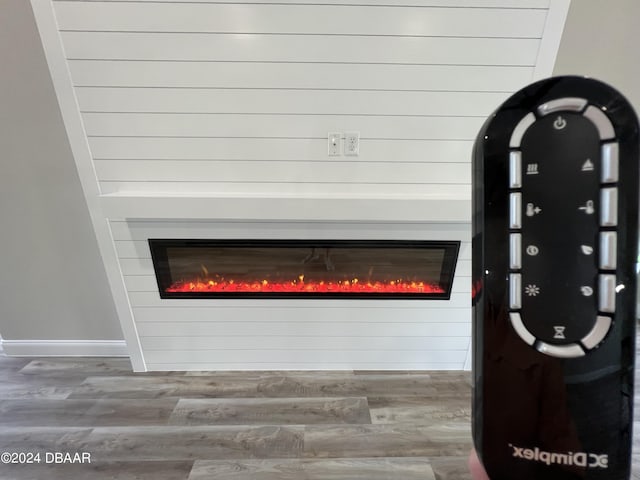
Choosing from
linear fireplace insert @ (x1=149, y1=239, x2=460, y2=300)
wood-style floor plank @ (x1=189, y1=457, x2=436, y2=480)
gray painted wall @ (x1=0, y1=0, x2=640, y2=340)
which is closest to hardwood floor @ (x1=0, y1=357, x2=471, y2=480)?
wood-style floor plank @ (x1=189, y1=457, x2=436, y2=480)

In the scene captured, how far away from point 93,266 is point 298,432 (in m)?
1.27

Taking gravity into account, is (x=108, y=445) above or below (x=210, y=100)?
below

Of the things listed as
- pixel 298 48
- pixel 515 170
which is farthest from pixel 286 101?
pixel 515 170

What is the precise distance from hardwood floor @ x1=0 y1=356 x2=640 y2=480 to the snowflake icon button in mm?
1063

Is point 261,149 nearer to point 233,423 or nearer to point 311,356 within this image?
point 311,356

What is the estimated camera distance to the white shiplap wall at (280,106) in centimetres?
97

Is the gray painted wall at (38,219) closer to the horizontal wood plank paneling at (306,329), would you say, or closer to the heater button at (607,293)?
the horizontal wood plank paneling at (306,329)

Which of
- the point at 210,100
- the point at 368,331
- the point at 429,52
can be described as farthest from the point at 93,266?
the point at 429,52

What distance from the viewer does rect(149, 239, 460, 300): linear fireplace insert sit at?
1261 mm

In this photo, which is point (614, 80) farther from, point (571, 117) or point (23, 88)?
point (23, 88)

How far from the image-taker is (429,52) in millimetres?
1000

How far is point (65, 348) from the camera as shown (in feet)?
5.37

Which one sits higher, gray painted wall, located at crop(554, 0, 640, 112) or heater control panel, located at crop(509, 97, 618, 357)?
gray painted wall, located at crop(554, 0, 640, 112)

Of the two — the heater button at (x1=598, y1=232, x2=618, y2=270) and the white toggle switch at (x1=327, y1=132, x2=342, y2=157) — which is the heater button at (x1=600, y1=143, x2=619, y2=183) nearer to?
the heater button at (x1=598, y1=232, x2=618, y2=270)
